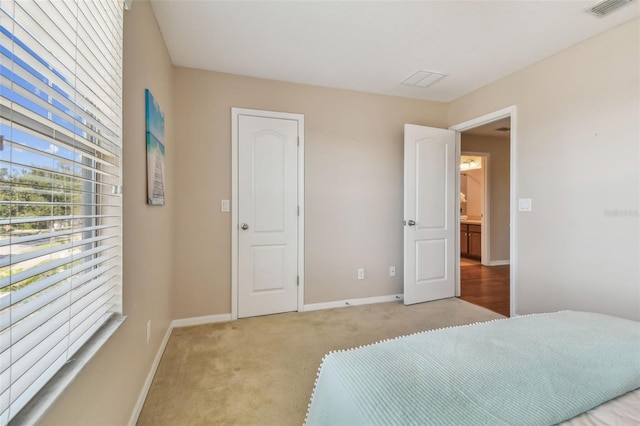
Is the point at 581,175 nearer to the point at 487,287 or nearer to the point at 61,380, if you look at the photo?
the point at 487,287

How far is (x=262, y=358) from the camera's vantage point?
2.21 m

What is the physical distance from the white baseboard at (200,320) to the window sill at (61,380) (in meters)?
1.73

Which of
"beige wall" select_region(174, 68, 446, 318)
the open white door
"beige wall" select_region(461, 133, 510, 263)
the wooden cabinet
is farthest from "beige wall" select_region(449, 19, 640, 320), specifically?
the wooden cabinet

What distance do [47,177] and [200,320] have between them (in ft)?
7.79

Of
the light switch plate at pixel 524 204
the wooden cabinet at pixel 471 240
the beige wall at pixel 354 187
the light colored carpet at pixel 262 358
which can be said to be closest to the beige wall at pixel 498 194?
the wooden cabinet at pixel 471 240

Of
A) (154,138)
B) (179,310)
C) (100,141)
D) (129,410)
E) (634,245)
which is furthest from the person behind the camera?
(179,310)

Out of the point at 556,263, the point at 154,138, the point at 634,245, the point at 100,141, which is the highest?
the point at 154,138

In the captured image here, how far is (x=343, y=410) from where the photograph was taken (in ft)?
2.96

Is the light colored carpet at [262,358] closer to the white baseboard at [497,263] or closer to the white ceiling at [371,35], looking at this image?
the white ceiling at [371,35]

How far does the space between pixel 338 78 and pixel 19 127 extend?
2.78m

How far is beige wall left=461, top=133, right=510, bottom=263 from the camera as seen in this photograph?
5715 mm

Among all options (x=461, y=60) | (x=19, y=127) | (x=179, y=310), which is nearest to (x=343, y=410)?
(x=19, y=127)

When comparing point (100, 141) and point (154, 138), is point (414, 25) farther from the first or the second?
point (100, 141)

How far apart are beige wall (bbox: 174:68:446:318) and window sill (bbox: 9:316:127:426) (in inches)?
67.4
